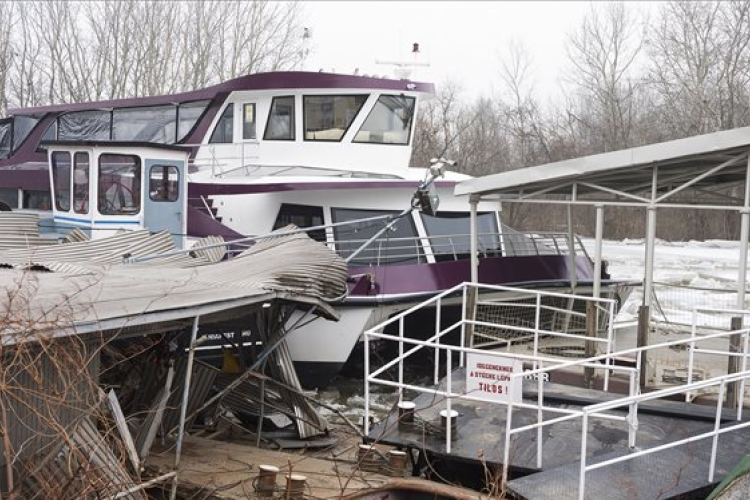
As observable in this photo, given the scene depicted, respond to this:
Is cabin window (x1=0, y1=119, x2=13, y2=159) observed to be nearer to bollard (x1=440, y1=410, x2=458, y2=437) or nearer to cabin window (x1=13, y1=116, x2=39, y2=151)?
cabin window (x1=13, y1=116, x2=39, y2=151)

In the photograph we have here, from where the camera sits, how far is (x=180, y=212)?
42.2 feet

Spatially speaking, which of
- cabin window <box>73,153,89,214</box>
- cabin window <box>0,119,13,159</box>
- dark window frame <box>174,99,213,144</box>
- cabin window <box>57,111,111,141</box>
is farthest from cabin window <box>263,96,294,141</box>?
cabin window <box>0,119,13,159</box>

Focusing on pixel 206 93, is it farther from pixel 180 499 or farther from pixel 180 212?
pixel 180 499

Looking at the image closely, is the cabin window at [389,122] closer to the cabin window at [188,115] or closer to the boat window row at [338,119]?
the boat window row at [338,119]

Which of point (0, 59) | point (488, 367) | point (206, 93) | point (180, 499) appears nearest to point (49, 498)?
point (180, 499)

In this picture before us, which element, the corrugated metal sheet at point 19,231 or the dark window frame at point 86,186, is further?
the dark window frame at point 86,186

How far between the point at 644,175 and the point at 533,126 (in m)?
36.9

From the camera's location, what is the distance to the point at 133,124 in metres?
17.1

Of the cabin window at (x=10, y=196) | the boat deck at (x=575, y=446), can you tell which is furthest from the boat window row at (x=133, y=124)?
the boat deck at (x=575, y=446)

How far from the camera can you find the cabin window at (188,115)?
15.8 meters

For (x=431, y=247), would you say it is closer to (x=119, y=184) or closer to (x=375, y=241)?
(x=375, y=241)

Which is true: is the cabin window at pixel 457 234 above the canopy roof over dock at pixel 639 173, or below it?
below

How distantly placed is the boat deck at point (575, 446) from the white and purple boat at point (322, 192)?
12.8ft

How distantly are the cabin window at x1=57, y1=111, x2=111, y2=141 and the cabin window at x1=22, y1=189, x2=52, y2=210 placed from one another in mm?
1596
